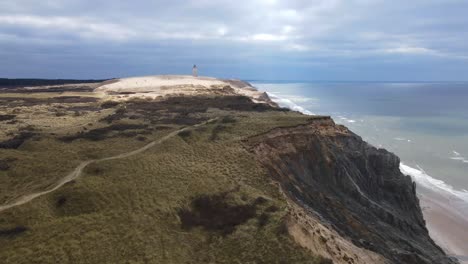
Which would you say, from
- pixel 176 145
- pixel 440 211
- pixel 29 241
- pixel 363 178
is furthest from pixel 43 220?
pixel 440 211

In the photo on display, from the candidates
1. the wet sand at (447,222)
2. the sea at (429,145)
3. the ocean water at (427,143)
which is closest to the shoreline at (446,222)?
the wet sand at (447,222)

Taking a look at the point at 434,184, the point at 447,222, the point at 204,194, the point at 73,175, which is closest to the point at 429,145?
the point at 434,184

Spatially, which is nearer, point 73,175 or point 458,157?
point 73,175

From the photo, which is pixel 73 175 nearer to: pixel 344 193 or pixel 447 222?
pixel 344 193

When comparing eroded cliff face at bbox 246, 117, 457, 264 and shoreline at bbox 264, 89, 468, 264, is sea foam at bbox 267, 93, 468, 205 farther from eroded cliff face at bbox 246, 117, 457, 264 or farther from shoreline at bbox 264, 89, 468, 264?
eroded cliff face at bbox 246, 117, 457, 264

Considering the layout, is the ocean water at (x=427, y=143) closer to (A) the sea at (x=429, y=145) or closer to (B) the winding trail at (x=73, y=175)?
(A) the sea at (x=429, y=145)

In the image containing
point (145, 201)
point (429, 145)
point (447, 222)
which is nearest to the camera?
point (145, 201)

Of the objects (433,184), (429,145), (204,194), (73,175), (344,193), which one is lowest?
(433,184)
